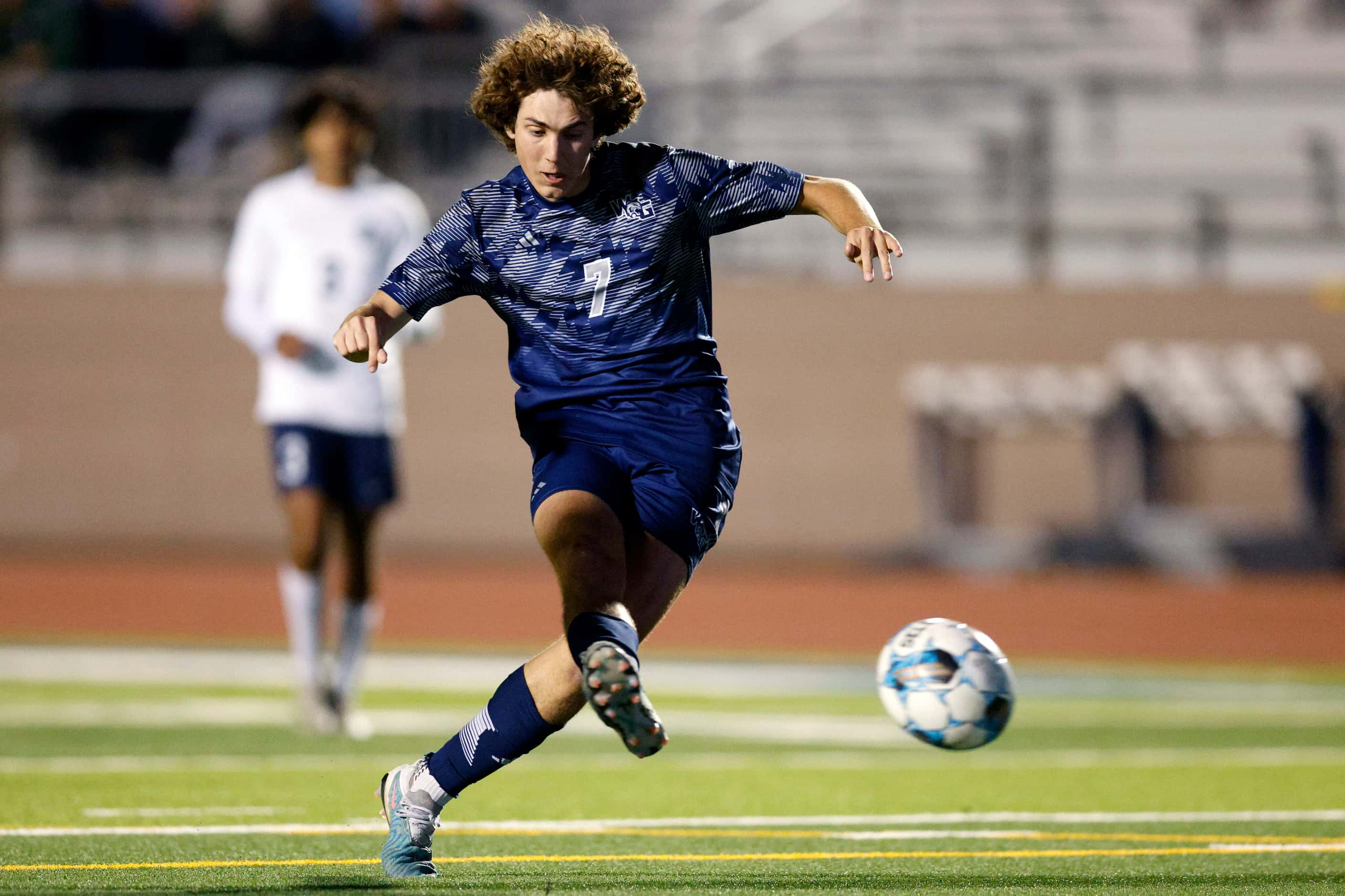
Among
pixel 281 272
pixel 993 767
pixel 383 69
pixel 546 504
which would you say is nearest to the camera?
pixel 546 504

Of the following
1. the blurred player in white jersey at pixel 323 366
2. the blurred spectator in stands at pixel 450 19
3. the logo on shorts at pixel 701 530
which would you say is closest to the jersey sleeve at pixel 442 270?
the logo on shorts at pixel 701 530

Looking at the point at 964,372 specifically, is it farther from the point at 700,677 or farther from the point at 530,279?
the point at 530,279

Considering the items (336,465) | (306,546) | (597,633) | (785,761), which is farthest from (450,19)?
(597,633)

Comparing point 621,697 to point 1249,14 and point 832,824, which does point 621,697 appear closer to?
point 832,824

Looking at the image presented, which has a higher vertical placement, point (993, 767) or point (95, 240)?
point (95, 240)

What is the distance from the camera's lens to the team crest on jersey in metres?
4.29

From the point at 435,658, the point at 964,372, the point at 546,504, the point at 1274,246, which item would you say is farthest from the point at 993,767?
the point at 1274,246

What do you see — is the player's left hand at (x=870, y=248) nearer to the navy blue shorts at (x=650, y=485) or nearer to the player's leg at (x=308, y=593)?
the navy blue shorts at (x=650, y=485)

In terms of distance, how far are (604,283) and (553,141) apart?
1.13 feet

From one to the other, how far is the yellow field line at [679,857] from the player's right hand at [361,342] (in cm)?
123

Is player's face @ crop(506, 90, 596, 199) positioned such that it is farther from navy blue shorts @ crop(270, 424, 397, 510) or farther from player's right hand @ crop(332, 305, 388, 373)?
navy blue shorts @ crop(270, 424, 397, 510)

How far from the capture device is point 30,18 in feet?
62.0

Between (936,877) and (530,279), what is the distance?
1.65 meters

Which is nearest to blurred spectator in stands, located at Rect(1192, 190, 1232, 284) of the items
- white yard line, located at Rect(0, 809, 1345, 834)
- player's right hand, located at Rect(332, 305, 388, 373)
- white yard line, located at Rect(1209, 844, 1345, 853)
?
white yard line, located at Rect(0, 809, 1345, 834)
